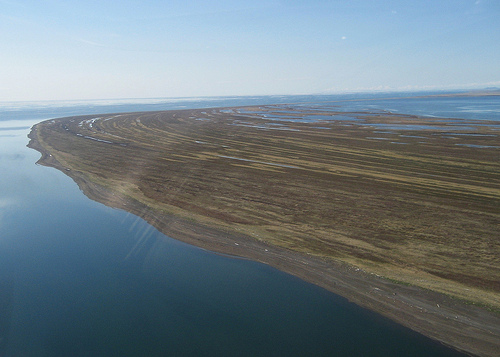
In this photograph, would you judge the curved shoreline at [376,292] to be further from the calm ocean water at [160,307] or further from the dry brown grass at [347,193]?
the dry brown grass at [347,193]

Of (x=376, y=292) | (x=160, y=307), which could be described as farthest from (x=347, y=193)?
(x=160, y=307)

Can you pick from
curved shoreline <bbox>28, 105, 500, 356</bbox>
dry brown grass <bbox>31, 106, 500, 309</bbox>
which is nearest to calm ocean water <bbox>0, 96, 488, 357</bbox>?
curved shoreline <bbox>28, 105, 500, 356</bbox>

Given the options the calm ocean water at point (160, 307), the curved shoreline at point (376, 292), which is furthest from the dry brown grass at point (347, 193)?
the calm ocean water at point (160, 307)

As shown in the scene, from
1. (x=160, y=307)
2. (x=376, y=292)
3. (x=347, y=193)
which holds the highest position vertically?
(x=347, y=193)

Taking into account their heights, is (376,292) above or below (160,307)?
above

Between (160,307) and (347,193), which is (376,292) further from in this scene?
(347,193)

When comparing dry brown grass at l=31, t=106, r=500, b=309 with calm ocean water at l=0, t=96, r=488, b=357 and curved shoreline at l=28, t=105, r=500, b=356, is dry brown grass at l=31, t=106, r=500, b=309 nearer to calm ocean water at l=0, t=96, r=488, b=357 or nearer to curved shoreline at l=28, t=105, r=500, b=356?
curved shoreline at l=28, t=105, r=500, b=356
